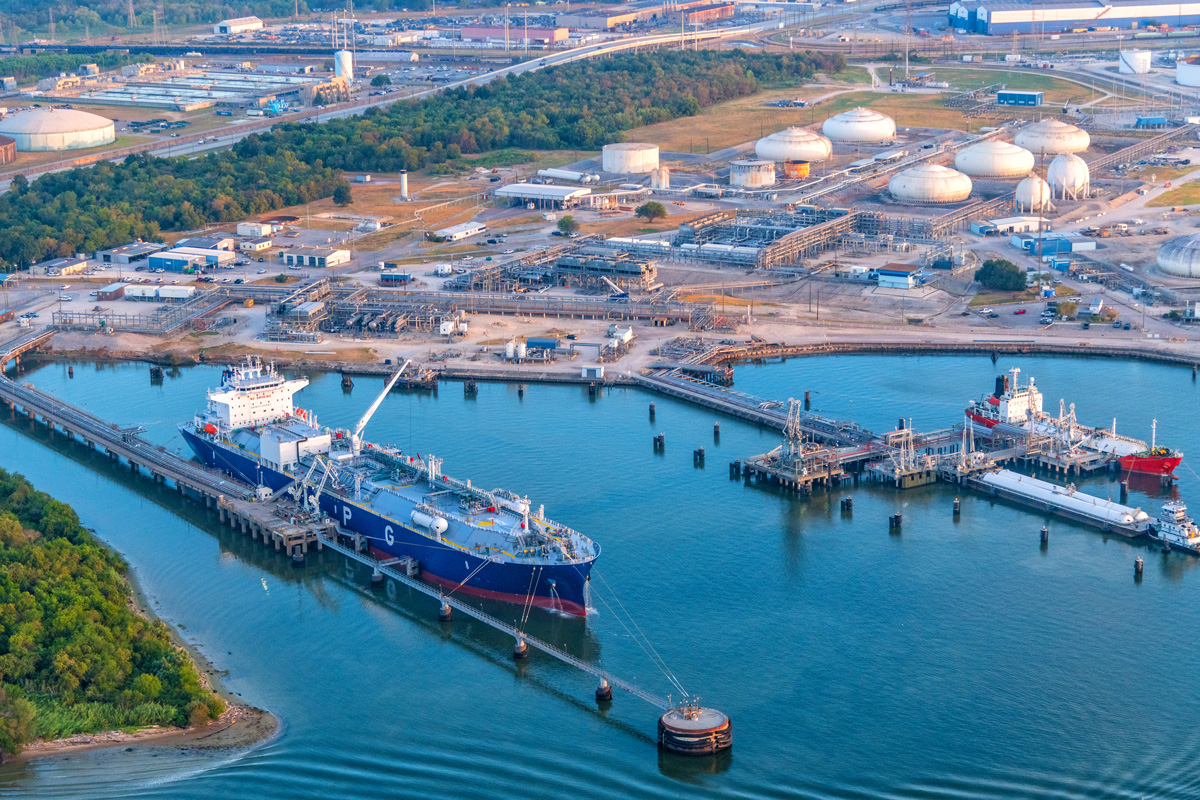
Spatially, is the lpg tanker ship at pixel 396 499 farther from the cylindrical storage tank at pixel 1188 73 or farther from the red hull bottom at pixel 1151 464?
the cylindrical storage tank at pixel 1188 73

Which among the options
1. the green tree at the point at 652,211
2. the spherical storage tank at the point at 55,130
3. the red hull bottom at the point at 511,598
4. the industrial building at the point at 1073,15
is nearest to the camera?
the red hull bottom at the point at 511,598

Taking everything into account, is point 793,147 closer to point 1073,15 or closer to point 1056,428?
point 1056,428

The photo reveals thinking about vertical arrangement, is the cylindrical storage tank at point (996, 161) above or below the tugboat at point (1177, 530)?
above

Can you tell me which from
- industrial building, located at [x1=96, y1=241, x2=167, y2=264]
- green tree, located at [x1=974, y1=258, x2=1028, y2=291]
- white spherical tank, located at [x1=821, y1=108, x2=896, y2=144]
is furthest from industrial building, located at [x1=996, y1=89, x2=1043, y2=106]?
industrial building, located at [x1=96, y1=241, x2=167, y2=264]

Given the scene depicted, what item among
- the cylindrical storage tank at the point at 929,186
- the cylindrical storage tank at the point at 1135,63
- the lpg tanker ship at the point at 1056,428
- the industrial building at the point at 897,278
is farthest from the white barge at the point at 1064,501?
the cylindrical storage tank at the point at 1135,63

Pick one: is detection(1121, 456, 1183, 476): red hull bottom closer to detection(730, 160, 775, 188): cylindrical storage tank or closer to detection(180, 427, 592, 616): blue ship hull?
detection(180, 427, 592, 616): blue ship hull

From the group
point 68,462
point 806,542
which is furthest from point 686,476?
point 68,462

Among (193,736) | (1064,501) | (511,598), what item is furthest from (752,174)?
(193,736)
